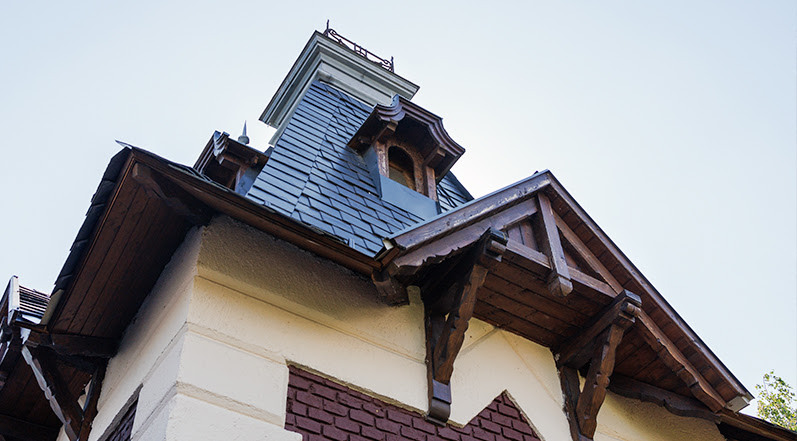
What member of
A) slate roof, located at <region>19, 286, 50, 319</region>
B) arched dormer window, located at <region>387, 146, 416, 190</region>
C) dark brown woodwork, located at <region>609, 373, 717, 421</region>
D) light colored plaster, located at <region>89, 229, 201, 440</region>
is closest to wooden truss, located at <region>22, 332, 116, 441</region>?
light colored plaster, located at <region>89, 229, 201, 440</region>

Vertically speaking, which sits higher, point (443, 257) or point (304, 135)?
point (304, 135)

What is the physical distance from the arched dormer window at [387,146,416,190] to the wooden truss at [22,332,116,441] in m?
3.42

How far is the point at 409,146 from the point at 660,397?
12.3 ft

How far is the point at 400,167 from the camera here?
8.82 m

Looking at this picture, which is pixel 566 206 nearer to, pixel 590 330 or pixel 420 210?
pixel 590 330

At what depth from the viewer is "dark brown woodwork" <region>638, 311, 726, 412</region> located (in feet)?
22.3

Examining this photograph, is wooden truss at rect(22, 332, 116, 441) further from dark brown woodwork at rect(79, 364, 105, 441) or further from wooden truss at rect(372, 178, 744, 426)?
wooden truss at rect(372, 178, 744, 426)

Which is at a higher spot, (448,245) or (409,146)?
(409,146)

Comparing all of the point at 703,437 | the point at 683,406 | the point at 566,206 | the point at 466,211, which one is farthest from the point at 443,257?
the point at 703,437

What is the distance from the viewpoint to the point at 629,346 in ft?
23.1

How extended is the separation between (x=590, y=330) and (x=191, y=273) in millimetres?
3359

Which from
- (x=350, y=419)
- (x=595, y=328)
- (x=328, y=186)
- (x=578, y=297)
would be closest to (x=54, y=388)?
(x=350, y=419)

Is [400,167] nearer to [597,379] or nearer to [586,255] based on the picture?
[586,255]

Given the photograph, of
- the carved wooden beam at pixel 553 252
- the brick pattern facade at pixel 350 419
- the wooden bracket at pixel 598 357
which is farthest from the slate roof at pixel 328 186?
the wooden bracket at pixel 598 357
